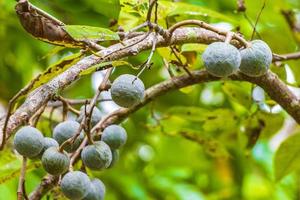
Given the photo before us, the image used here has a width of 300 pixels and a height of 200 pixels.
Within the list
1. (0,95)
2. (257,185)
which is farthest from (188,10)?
(257,185)

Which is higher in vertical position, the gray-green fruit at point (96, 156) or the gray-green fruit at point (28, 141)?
the gray-green fruit at point (28, 141)

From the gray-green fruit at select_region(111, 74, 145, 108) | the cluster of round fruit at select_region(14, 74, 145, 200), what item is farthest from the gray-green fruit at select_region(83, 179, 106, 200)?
the gray-green fruit at select_region(111, 74, 145, 108)

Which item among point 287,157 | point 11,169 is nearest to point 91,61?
point 11,169

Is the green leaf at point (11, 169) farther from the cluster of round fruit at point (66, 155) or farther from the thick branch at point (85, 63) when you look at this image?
the thick branch at point (85, 63)

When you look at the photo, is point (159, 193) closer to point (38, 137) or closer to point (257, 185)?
point (257, 185)

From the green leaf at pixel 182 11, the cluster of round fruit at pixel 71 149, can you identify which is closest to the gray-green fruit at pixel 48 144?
the cluster of round fruit at pixel 71 149

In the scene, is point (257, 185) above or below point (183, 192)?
below
